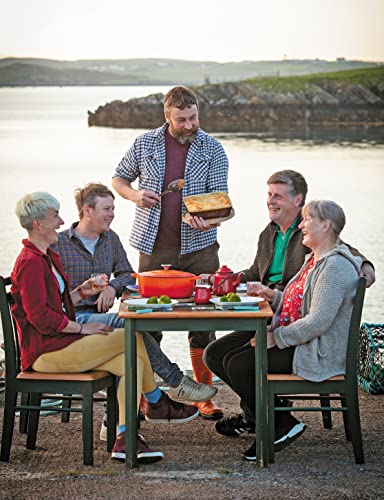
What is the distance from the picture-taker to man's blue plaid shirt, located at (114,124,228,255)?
4418 millimetres

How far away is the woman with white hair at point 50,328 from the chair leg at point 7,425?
0.39 ft

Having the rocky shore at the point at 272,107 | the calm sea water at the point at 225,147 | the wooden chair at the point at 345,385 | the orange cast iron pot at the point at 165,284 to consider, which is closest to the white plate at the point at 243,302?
the orange cast iron pot at the point at 165,284

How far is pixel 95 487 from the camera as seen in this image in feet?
10.9

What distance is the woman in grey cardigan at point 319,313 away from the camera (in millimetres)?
3492

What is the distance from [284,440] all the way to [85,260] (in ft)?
3.55

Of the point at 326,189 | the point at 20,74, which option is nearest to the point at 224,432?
the point at 326,189

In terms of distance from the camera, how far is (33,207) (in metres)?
3.59

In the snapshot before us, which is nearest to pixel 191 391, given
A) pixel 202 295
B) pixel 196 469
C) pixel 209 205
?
pixel 196 469

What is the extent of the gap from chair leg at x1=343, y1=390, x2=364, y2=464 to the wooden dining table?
0.31 metres

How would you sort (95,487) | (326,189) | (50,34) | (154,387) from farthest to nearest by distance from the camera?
(50,34) → (326,189) → (154,387) → (95,487)

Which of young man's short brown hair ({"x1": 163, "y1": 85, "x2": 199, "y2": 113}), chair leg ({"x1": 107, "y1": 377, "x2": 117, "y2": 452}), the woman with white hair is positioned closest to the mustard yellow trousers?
the woman with white hair

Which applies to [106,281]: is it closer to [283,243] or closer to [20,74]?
[283,243]

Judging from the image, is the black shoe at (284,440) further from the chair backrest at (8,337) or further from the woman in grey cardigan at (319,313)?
the chair backrest at (8,337)

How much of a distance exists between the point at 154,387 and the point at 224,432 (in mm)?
381
